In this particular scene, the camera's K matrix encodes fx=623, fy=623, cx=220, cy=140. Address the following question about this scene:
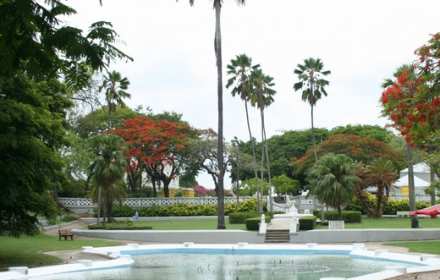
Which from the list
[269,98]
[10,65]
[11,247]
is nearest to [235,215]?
[269,98]

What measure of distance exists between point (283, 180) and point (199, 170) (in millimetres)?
8282

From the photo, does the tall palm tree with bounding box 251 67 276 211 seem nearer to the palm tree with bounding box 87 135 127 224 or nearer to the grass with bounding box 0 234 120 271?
the palm tree with bounding box 87 135 127 224

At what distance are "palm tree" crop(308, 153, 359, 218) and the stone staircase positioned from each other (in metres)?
3.97

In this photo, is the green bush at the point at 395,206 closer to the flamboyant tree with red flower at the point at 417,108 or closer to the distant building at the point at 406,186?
the distant building at the point at 406,186

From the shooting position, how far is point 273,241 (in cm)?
3306

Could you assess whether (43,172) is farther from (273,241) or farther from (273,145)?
(273,145)

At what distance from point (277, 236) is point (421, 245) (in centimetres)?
791

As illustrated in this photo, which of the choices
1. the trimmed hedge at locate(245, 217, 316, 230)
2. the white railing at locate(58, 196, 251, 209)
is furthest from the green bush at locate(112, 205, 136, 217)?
the trimmed hedge at locate(245, 217, 316, 230)

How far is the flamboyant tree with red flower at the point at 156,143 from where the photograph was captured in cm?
5259

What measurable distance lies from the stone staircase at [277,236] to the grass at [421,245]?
5563 millimetres

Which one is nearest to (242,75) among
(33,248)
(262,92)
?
(262,92)

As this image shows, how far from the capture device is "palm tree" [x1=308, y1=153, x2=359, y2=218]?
36000 millimetres

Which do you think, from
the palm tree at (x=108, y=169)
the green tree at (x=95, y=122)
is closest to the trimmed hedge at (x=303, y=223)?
the palm tree at (x=108, y=169)

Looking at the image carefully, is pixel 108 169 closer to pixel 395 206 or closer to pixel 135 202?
pixel 135 202
